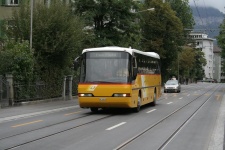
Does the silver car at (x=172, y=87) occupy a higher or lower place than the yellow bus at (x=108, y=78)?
lower

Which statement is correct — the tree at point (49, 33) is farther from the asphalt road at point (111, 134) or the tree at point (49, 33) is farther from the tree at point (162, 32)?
the tree at point (162, 32)

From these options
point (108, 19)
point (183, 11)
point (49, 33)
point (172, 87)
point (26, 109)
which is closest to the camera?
point (26, 109)

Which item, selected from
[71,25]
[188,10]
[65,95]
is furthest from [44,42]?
[188,10]

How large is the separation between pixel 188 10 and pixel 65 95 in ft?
192

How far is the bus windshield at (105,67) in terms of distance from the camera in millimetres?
18594

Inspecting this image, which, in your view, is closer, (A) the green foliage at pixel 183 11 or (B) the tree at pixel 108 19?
(B) the tree at pixel 108 19

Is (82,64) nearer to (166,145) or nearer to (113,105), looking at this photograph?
(113,105)

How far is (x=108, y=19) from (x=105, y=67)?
837 inches

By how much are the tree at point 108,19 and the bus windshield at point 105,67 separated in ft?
62.2

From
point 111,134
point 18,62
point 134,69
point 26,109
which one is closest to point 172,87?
Result: point 18,62

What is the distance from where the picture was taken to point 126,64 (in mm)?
18906

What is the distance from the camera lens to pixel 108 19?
39.5 metres

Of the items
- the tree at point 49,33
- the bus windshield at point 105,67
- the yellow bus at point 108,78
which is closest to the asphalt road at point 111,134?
the yellow bus at point 108,78

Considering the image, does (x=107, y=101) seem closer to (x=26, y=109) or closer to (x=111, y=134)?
(x=26, y=109)
